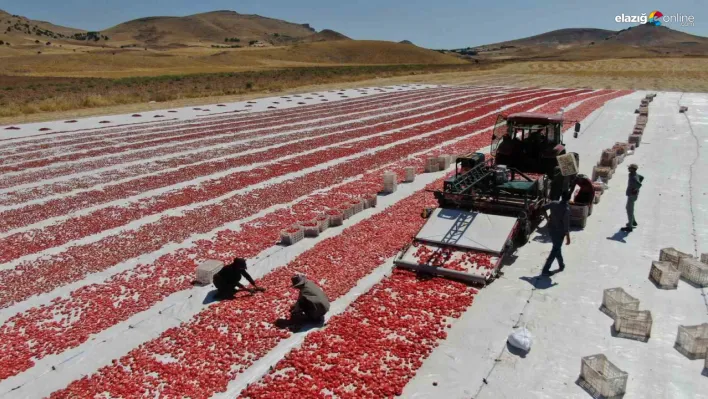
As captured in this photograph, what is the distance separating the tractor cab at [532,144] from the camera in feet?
47.3

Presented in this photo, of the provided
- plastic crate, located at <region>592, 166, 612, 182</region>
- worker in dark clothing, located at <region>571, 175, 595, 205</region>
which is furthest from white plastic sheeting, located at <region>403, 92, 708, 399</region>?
plastic crate, located at <region>592, 166, 612, 182</region>

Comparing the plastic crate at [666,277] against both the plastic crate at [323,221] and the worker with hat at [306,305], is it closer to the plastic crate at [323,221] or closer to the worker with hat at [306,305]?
the worker with hat at [306,305]

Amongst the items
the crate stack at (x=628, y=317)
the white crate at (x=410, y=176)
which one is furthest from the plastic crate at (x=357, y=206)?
the crate stack at (x=628, y=317)

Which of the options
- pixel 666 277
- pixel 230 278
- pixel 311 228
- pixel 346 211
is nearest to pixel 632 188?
pixel 666 277

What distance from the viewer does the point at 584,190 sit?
42.8 feet

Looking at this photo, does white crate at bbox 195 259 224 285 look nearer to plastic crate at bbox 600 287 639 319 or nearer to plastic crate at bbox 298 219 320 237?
plastic crate at bbox 298 219 320 237

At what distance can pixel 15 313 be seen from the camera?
952 centimetres

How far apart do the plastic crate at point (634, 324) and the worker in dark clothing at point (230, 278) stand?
21.7 ft

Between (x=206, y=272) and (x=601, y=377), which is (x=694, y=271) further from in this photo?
(x=206, y=272)

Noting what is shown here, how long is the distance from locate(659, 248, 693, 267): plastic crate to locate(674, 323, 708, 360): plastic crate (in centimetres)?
321

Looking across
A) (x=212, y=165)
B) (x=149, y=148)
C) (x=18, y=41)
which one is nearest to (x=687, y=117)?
(x=212, y=165)

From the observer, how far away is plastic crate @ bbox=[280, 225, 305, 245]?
1248 cm

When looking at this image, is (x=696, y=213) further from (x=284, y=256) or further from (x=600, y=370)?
(x=284, y=256)

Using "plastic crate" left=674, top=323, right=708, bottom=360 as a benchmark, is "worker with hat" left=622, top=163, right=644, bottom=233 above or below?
above
